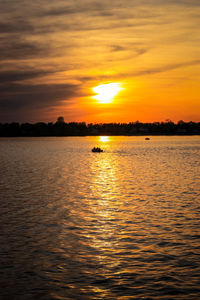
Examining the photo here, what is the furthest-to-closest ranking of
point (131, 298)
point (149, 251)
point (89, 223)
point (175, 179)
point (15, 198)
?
1. point (175, 179)
2. point (15, 198)
3. point (89, 223)
4. point (149, 251)
5. point (131, 298)

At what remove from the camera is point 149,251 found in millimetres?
16219

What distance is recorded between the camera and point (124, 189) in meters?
36.8

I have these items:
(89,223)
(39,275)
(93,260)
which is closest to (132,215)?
(89,223)

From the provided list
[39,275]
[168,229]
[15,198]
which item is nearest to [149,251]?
[168,229]

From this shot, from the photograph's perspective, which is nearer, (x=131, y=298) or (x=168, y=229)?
(x=131, y=298)

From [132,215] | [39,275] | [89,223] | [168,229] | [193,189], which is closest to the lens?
[39,275]

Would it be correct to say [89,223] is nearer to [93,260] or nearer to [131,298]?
A: [93,260]

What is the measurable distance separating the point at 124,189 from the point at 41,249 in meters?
20.9

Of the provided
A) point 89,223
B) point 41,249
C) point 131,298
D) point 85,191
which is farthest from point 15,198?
point 131,298

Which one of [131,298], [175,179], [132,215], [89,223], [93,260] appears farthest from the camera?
[175,179]

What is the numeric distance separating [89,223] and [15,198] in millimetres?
11191

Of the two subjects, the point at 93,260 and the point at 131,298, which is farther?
the point at 93,260

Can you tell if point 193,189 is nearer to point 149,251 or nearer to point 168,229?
point 168,229

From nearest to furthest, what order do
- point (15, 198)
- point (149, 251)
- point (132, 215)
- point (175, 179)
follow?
point (149, 251) < point (132, 215) < point (15, 198) < point (175, 179)
